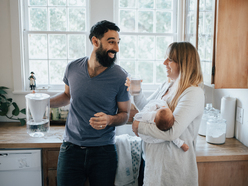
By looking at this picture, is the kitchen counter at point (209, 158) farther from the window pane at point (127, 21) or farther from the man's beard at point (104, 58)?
the window pane at point (127, 21)

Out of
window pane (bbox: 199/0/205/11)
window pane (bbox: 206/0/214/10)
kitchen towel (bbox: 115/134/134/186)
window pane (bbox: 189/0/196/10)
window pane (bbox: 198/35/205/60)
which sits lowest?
kitchen towel (bbox: 115/134/134/186)

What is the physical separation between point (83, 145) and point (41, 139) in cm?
61

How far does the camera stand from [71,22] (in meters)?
2.79

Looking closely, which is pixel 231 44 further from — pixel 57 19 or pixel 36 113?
pixel 57 19

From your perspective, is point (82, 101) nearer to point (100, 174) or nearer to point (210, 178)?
point (100, 174)

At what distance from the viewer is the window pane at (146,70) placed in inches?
115

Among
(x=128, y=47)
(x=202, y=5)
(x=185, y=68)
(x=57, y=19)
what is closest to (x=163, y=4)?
(x=128, y=47)

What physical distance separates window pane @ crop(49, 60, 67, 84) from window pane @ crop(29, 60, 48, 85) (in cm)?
7

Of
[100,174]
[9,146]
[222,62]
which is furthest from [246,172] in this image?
[9,146]

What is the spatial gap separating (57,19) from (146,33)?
3.49ft

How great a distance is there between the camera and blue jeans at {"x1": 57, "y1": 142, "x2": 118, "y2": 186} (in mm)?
1642

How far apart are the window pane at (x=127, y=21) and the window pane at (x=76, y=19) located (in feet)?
1.50

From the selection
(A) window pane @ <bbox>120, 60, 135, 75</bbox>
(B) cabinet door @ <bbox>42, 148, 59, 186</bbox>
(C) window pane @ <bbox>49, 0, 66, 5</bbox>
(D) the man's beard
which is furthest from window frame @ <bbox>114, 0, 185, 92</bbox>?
(B) cabinet door @ <bbox>42, 148, 59, 186</bbox>

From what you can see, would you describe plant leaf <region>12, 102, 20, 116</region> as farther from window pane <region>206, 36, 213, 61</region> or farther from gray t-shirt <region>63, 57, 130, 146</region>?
window pane <region>206, 36, 213, 61</region>
